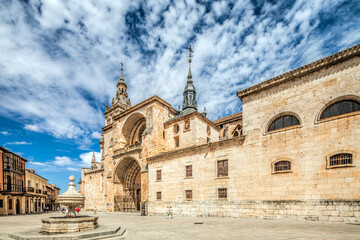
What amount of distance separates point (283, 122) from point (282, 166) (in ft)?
9.06

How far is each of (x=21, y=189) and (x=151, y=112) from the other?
79.3 feet

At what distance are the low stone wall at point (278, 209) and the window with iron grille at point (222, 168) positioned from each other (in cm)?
194

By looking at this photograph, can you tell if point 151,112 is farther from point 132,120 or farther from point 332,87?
point 332,87

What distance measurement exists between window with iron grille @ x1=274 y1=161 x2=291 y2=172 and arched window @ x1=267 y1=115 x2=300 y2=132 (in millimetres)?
2212

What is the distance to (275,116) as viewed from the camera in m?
14.0

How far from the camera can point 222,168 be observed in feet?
52.3

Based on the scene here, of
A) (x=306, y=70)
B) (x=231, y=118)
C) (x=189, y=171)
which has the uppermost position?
(x=306, y=70)

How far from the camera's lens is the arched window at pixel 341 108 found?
36.5 feet

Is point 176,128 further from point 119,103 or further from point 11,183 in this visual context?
point 119,103

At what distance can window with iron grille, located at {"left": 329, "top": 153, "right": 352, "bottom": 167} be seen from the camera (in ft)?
35.5

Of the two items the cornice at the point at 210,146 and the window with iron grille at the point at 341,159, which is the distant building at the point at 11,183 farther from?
the window with iron grille at the point at 341,159

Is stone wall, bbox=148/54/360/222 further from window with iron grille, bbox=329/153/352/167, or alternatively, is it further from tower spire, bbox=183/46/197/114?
tower spire, bbox=183/46/197/114

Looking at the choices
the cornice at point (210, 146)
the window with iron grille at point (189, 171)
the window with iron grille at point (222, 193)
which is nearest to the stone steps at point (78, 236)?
the window with iron grille at point (222, 193)

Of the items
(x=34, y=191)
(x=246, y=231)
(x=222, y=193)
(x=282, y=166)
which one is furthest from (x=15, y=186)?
(x=282, y=166)
